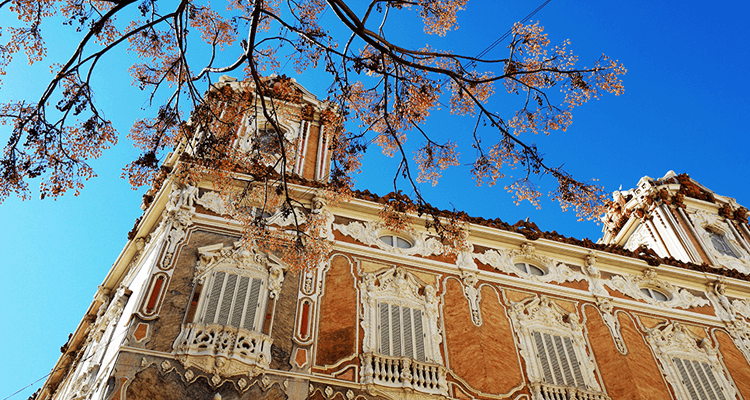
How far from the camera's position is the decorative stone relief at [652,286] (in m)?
20.6

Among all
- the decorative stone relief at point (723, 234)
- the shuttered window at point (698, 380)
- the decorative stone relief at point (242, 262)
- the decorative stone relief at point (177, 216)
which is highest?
the decorative stone relief at point (723, 234)

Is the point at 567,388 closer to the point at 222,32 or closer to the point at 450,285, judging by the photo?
the point at 450,285

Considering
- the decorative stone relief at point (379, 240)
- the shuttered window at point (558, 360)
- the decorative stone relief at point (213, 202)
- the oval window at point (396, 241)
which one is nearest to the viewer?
the shuttered window at point (558, 360)

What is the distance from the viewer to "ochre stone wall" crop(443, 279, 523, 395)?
51.5ft

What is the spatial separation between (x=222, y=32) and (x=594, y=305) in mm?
14774

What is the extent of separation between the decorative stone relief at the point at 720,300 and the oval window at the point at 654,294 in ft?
6.05

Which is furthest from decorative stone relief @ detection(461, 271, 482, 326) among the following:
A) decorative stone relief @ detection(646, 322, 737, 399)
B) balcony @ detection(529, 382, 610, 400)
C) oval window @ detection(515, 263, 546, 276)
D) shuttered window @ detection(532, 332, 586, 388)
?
decorative stone relief @ detection(646, 322, 737, 399)

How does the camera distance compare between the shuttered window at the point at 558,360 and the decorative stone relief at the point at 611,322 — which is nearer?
the shuttered window at the point at 558,360

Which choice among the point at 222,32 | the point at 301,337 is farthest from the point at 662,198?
the point at 222,32

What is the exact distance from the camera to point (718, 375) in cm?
1852

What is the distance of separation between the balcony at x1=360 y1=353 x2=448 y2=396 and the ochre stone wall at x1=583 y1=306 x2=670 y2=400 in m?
5.45

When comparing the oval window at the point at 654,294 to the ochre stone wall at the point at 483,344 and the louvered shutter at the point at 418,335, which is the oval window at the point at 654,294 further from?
the louvered shutter at the point at 418,335

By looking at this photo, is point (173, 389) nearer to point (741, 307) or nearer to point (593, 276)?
point (593, 276)

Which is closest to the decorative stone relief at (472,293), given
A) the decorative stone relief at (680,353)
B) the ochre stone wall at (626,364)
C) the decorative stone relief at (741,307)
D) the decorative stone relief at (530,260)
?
the decorative stone relief at (530,260)
